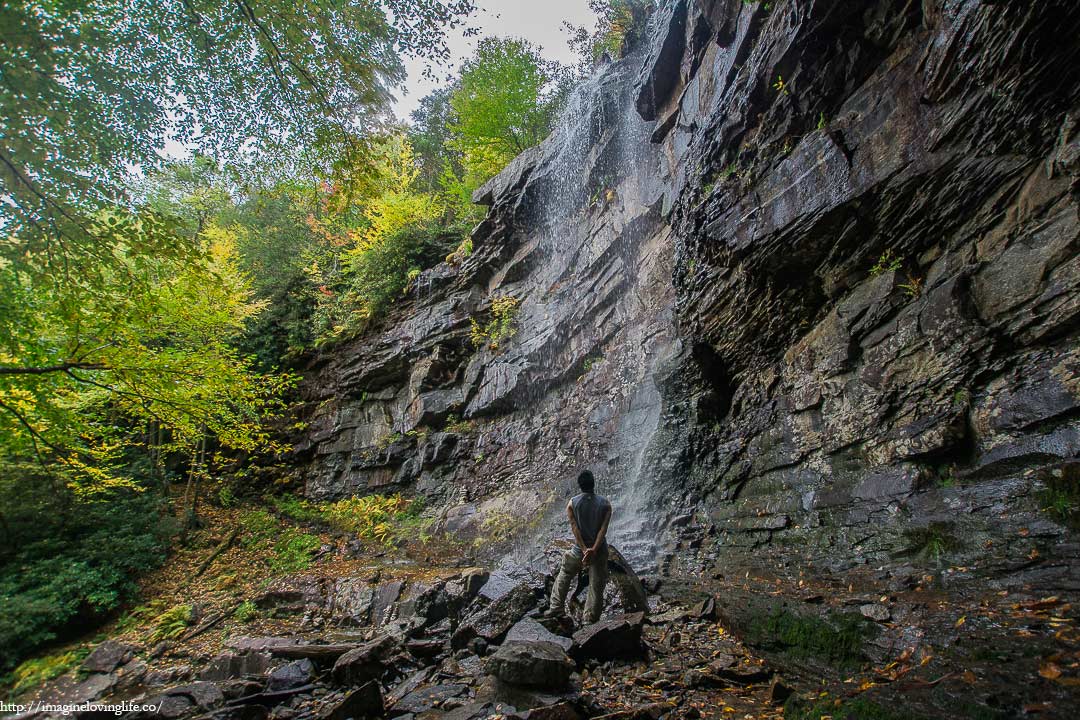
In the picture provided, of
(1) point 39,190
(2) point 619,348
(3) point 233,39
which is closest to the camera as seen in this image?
(1) point 39,190

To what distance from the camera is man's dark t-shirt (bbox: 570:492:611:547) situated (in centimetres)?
520

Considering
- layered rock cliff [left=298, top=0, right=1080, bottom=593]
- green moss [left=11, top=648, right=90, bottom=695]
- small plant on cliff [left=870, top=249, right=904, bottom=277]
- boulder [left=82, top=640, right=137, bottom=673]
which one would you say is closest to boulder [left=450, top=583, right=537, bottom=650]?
layered rock cliff [left=298, top=0, right=1080, bottom=593]

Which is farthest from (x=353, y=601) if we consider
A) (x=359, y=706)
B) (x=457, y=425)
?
(x=457, y=425)

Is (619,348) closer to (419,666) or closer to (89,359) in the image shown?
(419,666)

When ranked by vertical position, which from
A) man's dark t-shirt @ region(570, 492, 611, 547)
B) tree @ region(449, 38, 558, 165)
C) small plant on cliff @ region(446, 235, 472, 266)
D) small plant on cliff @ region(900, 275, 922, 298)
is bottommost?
man's dark t-shirt @ region(570, 492, 611, 547)

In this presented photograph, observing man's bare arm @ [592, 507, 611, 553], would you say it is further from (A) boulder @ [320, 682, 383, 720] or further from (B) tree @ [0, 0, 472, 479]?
(B) tree @ [0, 0, 472, 479]

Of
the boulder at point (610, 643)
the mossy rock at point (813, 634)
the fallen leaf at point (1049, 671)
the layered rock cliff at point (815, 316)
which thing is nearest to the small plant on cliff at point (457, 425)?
the layered rock cliff at point (815, 316)

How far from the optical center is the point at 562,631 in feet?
15.0

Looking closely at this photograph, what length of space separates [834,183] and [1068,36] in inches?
95.0

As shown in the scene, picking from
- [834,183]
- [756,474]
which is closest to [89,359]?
[756,474]

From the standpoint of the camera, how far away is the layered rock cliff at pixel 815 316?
4352 mm

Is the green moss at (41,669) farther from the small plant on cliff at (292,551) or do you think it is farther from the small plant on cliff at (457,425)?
the small plant on cliff at (457,425)

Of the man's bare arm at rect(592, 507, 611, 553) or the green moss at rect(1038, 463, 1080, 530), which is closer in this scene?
the green moss at rect(1038, 463, 1080, 530)

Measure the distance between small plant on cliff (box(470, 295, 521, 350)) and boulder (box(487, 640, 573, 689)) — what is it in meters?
11.3
